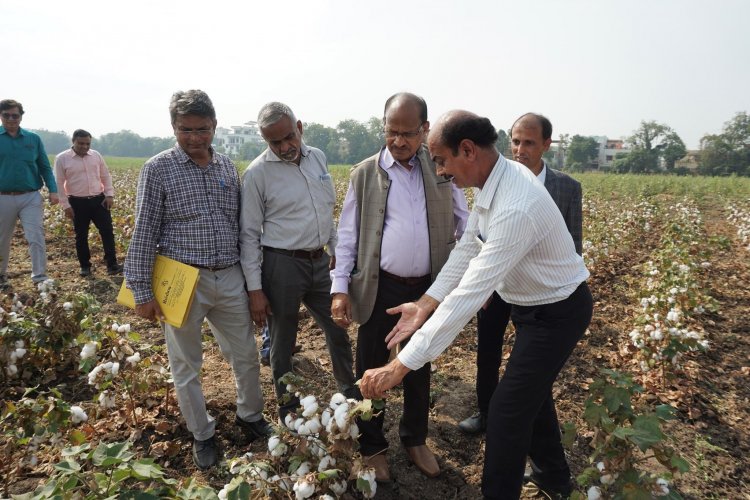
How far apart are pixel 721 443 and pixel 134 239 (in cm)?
367

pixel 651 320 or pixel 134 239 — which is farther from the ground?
pixel 134 239

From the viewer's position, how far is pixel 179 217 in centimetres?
242

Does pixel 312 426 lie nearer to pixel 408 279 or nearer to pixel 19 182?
pixel 408 279

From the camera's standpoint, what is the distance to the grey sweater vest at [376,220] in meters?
2.37

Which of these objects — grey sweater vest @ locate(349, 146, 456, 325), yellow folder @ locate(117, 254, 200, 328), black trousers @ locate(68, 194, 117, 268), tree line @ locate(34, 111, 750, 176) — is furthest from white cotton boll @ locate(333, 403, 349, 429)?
tree line @ locate(34, 111, 750, 176)

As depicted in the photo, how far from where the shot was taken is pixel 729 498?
246cm

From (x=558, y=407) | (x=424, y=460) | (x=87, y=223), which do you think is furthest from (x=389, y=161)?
(x=87, y=223)

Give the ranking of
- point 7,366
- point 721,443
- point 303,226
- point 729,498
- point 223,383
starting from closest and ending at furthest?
1. point 729,498
2. point 303,226
3. point 721,443
4. point 7,366
5. point 223,383

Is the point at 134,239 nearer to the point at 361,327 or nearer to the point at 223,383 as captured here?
the point at 361,327

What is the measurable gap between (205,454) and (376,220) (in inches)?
65.0

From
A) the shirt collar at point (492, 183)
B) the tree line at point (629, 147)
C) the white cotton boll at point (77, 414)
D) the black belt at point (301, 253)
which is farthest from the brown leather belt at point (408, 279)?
the tree line at point (629, 147)

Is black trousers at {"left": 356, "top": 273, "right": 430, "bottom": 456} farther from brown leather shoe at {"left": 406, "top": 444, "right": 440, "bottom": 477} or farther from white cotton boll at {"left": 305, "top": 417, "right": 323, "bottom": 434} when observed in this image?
white cotton boll at {"left": 305, "top": 417, "right": 323, "bottom": 434}

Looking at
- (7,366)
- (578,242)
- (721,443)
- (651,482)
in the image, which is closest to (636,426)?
(651,482)

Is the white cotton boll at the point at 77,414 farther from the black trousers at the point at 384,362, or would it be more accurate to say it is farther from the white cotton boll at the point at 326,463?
the black trousers at the point at 384,362
